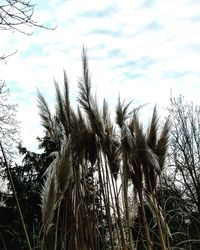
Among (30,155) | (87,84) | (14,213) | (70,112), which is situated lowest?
(70,112)

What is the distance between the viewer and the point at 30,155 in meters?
14.5

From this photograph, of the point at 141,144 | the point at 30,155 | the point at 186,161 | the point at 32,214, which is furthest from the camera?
the point at 186,161

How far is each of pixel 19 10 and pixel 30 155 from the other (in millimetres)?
11466

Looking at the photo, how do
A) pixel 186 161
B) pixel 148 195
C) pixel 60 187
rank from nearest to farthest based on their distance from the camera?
pixel 60 187 → pixel 148 195 → pixel 186 161

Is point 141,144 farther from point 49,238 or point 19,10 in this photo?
point 19,10

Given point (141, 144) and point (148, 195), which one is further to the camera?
point (148, 195)

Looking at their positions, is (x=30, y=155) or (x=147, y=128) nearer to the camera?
(x=147, y=128)

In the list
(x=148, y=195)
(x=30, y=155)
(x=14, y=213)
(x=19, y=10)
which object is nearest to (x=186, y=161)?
(x=30, y=155)

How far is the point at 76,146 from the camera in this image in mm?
4129

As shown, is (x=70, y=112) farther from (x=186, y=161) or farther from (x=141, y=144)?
(x=186, y=161)

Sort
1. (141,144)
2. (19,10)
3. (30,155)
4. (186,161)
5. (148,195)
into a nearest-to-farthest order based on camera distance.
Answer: (19,10) → (141,144) → (148,195) → (30,155) → (186,161)

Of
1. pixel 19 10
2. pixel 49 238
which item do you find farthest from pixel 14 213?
pixel 19 10

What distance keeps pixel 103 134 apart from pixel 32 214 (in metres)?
8.81

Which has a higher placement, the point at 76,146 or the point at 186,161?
the point at 186,161
